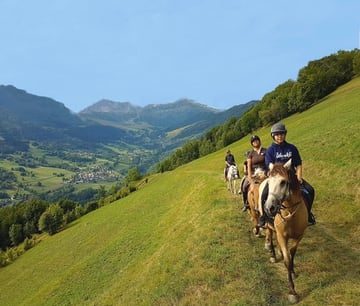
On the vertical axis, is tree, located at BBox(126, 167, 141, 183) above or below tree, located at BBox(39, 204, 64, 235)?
above

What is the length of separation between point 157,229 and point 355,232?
2470 centimetres

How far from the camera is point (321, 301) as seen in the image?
13711 millimetres

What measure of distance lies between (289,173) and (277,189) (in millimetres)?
811

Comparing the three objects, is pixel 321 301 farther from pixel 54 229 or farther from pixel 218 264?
pixel 54 229

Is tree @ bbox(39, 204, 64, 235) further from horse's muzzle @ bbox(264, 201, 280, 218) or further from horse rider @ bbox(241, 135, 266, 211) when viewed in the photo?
horse's muzzle @ bbox(264, 201, 280, 218)

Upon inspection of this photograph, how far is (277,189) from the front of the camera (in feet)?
43.2

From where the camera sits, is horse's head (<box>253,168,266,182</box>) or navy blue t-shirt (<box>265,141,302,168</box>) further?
horse's head (<box>253,168,266,182</box>)

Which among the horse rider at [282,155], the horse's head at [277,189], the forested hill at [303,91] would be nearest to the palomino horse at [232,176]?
the horse rider at [282,155]

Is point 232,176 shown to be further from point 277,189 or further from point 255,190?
point 277,189

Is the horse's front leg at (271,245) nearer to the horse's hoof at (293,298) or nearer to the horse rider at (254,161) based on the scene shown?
the horse rider at (254,161)

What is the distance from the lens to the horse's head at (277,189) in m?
13.1

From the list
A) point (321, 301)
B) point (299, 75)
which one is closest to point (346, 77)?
point (299, 75)

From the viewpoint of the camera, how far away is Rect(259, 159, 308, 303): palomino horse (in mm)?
13203

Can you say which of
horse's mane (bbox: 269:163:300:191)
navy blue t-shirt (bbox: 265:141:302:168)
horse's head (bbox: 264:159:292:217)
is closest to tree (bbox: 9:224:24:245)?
navy blue t-shirt (bbox: 265:141:302:168)
